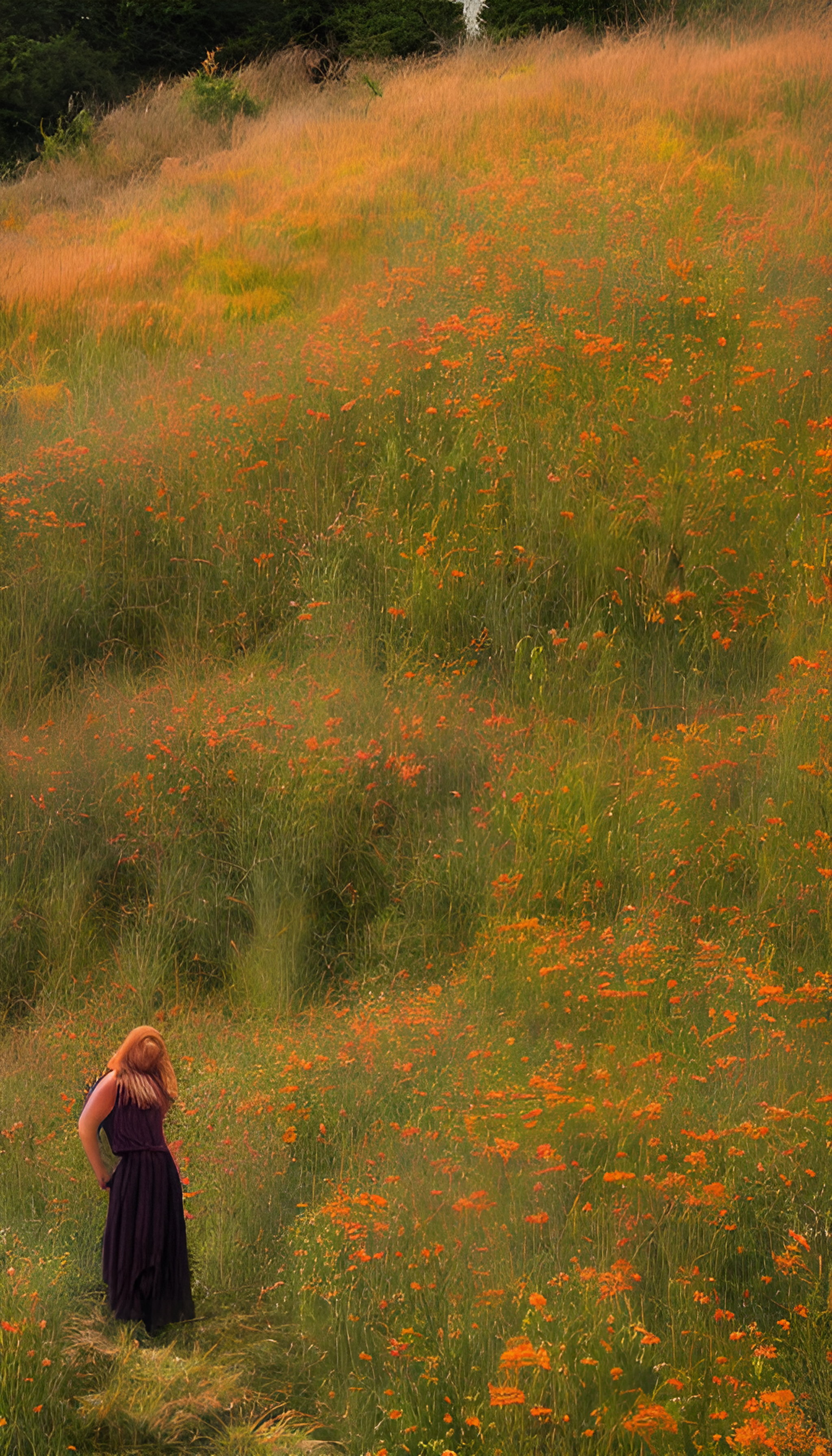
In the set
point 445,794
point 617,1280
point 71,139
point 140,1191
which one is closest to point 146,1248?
point 140,1191

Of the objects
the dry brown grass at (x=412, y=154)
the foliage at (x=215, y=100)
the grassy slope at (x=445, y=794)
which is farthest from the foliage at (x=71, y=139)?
the grassy slope at (x=445, y=794)

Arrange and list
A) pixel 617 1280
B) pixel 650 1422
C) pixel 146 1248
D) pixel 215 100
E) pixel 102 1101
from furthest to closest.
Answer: pixel 215 100, pixel 102 1101, pixel 146 1248, pixel 617 1280, pixel 650 1422

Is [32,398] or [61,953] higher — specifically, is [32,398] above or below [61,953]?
above

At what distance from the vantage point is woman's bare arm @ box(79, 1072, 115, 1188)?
371cm

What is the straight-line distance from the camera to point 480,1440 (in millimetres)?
2984

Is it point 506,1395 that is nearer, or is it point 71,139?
point 506,1395

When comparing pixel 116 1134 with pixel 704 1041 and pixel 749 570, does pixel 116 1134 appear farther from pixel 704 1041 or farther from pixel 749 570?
pixel 749 570

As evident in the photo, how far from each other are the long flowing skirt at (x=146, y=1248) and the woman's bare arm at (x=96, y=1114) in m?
0.10

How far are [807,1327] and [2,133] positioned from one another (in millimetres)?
19947

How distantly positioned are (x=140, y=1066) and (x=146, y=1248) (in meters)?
0.51

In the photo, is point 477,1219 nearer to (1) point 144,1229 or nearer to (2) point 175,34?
(1) point 144,1229

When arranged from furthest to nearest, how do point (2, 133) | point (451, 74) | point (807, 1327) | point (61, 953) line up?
point (2, 133) → point (451, 74) → point (61, 953) → point (807, 1327)

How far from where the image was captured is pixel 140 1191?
3643 mm

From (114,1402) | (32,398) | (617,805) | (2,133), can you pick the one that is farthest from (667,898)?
(2,133)
